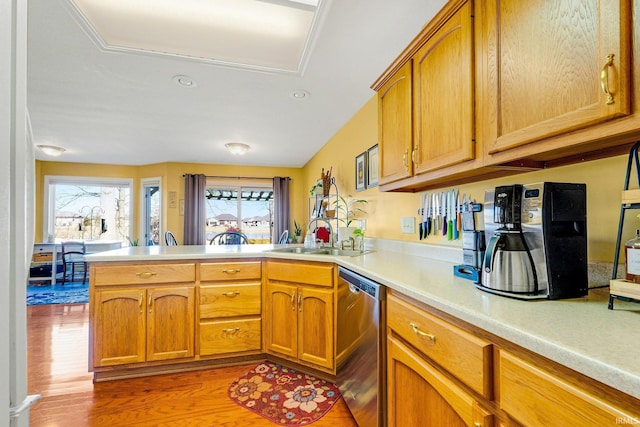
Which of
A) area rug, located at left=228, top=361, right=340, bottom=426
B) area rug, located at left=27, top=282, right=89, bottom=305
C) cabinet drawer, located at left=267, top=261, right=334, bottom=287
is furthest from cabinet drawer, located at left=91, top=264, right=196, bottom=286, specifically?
area rug, located at left=27, top=282, right=89, bottom=305

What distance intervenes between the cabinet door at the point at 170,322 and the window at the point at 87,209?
5.10 meters

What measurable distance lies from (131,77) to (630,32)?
3.04 meters

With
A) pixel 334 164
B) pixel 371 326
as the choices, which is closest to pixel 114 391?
pixel 371 326

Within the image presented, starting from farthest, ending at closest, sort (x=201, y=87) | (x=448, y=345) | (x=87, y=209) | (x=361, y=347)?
(x=87, y=209) → (x=201, y=87) → (x=361, y=347) → (x=448, y=345)

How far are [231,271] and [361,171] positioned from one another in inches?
63.7

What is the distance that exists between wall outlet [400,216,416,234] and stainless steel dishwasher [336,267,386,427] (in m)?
0.66

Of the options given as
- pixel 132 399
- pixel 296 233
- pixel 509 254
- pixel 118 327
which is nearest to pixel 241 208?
pixel 296 233

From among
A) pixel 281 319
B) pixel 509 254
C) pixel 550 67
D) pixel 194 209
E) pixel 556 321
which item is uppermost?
pixel 550 67

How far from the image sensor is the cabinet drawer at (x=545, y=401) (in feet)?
1.71

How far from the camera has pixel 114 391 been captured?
1.98 meters

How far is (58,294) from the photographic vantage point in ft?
15.3

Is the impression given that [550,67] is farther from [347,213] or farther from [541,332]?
[347,213]

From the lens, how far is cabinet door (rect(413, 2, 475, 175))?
1236 mm

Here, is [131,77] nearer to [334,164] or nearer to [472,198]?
[334,164]
